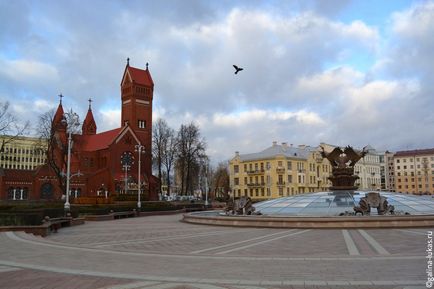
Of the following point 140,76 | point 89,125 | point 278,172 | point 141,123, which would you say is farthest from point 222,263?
point 89,125

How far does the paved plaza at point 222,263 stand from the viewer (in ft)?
27.5

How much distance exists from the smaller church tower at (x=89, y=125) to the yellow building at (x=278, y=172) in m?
33.0

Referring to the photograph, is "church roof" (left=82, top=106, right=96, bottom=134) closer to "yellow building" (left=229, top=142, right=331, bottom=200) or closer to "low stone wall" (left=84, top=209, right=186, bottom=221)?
"yellow building" (left=229, top=142, right=331, bottom=200)

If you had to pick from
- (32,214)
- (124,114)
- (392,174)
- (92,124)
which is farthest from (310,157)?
(32,214)

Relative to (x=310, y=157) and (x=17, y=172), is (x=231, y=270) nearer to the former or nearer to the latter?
(x=17, y=172)

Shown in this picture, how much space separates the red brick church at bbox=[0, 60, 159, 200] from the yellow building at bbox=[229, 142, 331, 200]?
22439 millimetres

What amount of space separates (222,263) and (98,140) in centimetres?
7903

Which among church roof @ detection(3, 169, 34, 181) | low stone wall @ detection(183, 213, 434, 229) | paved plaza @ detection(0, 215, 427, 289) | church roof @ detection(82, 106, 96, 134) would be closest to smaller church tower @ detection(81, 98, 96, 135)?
church roof @ detection(82, 106, 96, 134)

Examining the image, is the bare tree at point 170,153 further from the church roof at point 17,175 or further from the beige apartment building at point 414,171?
the beige apartment building at point 414,171

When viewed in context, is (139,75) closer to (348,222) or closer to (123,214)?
(123,214)

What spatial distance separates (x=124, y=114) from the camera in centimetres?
8881

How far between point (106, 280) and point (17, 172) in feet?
238

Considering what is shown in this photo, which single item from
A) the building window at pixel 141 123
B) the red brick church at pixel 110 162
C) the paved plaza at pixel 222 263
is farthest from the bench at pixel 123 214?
the building window at pixel 141 123

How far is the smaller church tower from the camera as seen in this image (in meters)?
95.0
